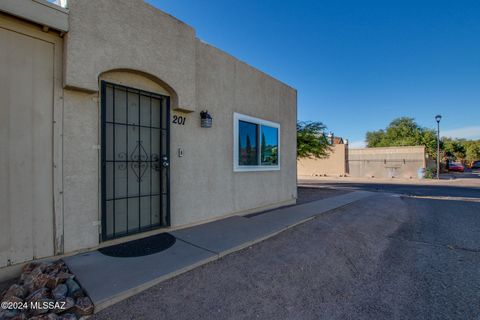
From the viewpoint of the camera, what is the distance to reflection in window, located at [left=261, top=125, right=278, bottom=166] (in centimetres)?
644

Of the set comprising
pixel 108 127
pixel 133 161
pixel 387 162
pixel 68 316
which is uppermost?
pixel 108 127

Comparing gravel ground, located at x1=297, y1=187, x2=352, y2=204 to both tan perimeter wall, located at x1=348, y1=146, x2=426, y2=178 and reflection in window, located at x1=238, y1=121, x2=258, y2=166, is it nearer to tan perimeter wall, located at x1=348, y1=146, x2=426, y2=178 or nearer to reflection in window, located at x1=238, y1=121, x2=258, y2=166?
→ reflection in window, located at x1=238, y1=121, x2=258, y2=166

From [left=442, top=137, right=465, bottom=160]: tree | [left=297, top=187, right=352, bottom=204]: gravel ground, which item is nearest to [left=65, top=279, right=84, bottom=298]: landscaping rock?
[left=297, top=187, right=352, bottom=204]: gravel ground

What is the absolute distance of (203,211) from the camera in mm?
4828

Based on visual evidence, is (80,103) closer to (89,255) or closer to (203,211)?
(89,255)

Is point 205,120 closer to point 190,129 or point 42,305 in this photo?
point 190,129

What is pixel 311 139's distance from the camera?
11367mm

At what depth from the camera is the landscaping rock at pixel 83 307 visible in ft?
6.68

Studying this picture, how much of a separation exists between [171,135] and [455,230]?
6512 mm

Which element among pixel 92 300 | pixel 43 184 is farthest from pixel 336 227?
pixel 43 184

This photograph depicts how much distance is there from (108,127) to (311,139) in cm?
968

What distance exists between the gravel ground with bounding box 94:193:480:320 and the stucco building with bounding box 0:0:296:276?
157cm

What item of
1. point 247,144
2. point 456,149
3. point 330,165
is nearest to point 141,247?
point 247,144

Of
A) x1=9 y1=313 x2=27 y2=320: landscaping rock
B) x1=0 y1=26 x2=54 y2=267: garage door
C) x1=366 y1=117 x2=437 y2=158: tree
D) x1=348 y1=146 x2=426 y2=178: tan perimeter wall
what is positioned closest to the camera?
x1=9 y1=313 x2=27 y2=320: landscaping rock
